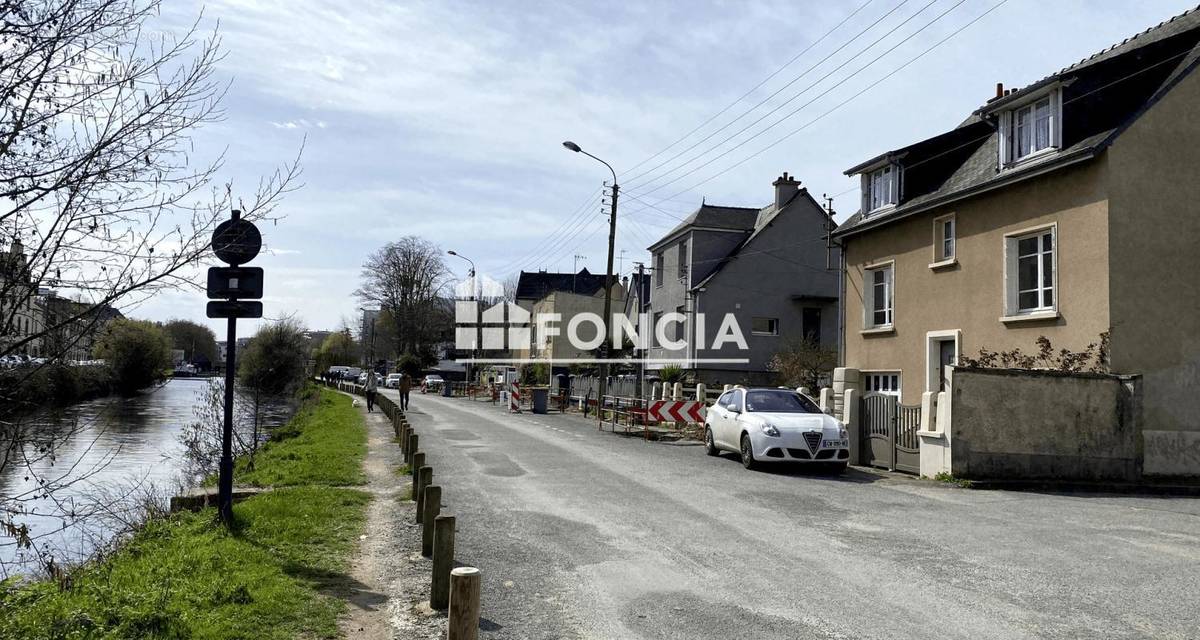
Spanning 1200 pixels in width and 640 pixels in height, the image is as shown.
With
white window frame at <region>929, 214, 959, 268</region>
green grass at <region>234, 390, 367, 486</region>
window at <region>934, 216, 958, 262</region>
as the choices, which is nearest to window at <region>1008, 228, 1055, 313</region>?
white window frame at <region>929, 214, 959, 268</region>

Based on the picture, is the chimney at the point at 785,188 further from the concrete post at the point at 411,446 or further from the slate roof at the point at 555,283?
the slate roof at the point at 555,283

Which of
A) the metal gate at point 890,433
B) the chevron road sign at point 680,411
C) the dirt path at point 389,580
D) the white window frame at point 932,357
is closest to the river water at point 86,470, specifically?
the dirt path at point 389,580

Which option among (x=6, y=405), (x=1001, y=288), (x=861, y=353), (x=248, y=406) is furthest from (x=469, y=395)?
(x=6, y=405)

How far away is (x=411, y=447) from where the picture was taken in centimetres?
1498

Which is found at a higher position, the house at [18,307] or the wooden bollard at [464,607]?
the house at [18,307]

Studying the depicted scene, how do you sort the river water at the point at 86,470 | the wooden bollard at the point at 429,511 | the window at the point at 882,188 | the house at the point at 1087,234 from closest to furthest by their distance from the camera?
1. the river water at the point at 86,470
2. the wooden bollard at the point at 429,511
3. the house at the point at 1087,234
4. the window at the point at 882,188

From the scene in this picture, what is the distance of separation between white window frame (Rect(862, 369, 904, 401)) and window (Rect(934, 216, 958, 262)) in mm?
3143

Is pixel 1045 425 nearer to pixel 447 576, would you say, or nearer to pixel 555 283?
pixel 447 576

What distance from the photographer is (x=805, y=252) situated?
37406 mm

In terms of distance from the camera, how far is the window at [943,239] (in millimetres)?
20312

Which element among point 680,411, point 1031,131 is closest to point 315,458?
point 680,411

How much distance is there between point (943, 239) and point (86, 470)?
778 inches

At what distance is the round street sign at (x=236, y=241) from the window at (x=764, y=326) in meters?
30.6

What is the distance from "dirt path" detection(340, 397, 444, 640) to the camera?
6.01 meters
